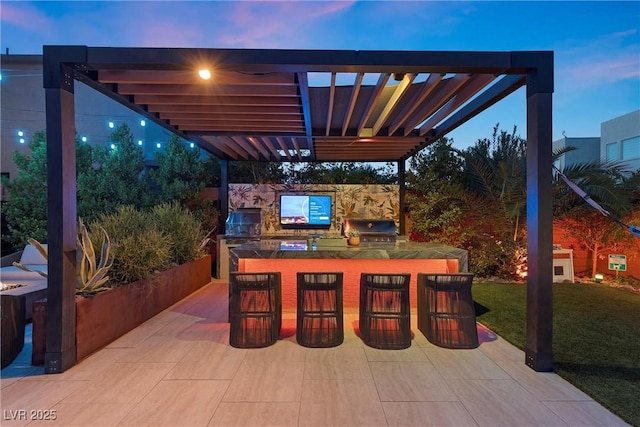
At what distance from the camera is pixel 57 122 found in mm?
3027

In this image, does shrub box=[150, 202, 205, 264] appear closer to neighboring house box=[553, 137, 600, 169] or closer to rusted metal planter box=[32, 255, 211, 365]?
rusted metal planter box=[32, 255, 211, 365]

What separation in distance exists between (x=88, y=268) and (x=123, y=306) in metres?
0.64

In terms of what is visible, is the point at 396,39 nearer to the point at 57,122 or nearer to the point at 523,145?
the point at 523,145

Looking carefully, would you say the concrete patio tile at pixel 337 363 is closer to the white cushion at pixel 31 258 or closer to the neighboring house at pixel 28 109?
the white cushion at pixel 31 258

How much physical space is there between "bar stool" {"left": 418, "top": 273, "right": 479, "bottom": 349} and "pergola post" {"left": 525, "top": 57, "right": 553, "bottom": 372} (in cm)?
64

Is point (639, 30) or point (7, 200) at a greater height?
point (639, 30)

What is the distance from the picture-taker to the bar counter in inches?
162

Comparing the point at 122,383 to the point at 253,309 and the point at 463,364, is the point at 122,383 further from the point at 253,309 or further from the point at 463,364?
the point at 463,364

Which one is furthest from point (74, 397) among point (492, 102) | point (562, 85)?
point (562, 85)

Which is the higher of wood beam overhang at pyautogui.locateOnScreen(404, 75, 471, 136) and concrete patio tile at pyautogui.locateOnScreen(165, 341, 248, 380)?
wood beam overhang at pyautogui.locateOnScreen(404, 75, 471, 136)

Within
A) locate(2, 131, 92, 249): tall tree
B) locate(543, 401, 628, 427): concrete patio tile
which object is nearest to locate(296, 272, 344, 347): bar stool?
locate(543, 401, 628, 427): concrete patio tile

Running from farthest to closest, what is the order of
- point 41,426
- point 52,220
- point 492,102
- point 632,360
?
point 492,102, point 632,360, point 52,220, point 41,426

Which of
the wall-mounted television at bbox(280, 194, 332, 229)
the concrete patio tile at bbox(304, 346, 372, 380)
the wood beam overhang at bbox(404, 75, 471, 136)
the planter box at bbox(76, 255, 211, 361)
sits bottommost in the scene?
the concrete patio tile at bbox(304, 346, 372, 380)

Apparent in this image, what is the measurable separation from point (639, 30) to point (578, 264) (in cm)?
546
